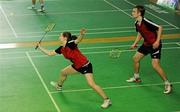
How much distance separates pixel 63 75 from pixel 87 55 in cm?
383

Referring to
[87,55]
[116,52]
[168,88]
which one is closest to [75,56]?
[168,88]

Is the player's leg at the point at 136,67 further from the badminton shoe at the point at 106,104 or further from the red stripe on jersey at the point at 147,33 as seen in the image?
the badminton shoe at the point at 106,104

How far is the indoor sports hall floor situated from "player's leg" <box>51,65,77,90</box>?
211mm

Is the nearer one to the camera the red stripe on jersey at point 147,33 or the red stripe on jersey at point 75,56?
the red stripe on jersey at point 75,56

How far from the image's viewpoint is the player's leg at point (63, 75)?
1152cm

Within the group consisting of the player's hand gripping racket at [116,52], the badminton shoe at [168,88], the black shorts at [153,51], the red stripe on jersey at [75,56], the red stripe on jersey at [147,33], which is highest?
the red stripe on jersey at [147,33]

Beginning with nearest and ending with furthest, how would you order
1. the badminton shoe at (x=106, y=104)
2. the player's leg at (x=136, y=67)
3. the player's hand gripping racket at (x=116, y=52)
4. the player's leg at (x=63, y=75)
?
the badminton shoe at (x=106, y=104) < the player's leg at (x=63, y=75) < the player's leg at (x=136, y=67) < the player's hand gripping racket at (x=116, y=52)

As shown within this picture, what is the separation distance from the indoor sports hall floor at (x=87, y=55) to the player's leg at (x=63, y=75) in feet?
0.69

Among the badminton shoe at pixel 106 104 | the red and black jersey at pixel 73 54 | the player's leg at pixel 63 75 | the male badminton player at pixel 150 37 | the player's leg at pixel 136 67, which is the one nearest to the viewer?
the red and black jersey at pixel 73 54

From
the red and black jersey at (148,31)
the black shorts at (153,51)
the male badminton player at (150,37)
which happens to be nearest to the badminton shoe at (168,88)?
the male badminton player at (150,37)

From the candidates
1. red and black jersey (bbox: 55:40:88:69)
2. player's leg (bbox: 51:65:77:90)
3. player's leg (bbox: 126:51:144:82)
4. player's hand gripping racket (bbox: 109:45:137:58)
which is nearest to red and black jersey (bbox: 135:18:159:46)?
player's leg (bbox: 126:51:144:82)

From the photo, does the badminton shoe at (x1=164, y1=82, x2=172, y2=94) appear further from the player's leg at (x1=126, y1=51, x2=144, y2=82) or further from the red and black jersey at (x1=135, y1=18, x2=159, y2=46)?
the red and black jersey at (x1=135, y1=18, x2=159, y2=46)

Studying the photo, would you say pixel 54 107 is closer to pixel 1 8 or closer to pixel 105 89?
pixel 105 89

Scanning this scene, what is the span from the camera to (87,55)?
1569 cm
